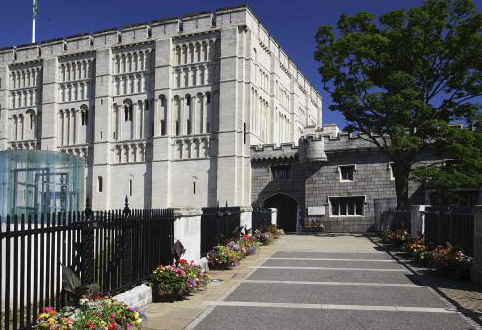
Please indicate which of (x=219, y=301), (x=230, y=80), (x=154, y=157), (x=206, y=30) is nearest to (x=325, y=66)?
(x=230, y=80)

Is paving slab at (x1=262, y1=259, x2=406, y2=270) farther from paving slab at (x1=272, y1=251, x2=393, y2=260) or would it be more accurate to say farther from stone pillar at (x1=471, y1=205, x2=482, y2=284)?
stone pillar at (x1=471, y1=205, x2=482, y2=284)

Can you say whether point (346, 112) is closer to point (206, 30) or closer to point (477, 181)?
point (477, 181)

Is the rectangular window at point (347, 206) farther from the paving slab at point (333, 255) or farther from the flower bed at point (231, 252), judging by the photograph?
the flower bed at point (231, 252)

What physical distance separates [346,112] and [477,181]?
868 centimetres

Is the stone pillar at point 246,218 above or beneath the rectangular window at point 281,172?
beneath

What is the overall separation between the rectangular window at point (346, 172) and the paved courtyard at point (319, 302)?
76.6ft

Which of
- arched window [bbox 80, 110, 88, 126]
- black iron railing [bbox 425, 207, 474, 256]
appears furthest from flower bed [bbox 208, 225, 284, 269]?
arched window [bbox 80, 110, 88, 126]

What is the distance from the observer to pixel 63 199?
23.5 m

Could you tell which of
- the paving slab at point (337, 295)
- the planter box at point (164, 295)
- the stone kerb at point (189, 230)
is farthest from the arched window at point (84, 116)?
the planter box at point (164, 295)

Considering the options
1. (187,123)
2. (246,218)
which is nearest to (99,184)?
(187,123)

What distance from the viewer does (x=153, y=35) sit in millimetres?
48688

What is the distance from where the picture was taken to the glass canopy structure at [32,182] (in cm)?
2162

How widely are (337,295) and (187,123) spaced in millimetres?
38087

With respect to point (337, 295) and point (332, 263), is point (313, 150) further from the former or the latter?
point (337, 295)
